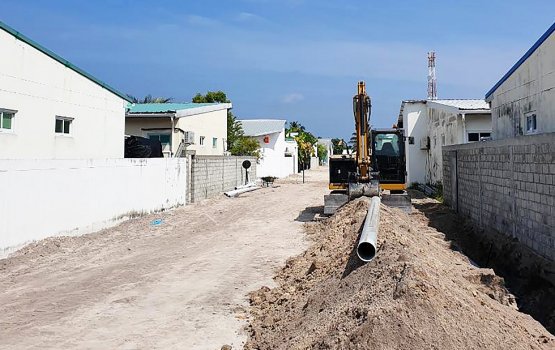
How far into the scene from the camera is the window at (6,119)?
12236mm

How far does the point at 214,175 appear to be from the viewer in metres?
24.1

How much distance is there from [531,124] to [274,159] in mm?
31415

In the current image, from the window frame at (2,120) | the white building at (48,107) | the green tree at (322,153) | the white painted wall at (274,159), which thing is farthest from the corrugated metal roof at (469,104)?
the green tree at (322,153)

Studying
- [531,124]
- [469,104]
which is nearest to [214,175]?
[469,104]

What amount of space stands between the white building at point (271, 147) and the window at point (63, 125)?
2356 cm

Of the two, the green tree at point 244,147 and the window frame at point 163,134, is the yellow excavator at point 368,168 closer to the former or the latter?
the window frame at point 163,134

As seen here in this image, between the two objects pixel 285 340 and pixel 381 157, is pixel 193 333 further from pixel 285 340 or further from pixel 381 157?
pixel 381 157

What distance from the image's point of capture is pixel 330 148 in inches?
4021

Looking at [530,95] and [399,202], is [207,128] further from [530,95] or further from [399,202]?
[530,95]

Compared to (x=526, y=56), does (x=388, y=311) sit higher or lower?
lower

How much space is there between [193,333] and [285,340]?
57.6 inches

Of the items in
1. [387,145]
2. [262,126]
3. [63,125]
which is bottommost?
[387,145]

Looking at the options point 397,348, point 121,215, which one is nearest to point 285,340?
point 397,348

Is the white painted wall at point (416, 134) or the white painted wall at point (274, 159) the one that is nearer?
the white painted wall at point (416, 134)
